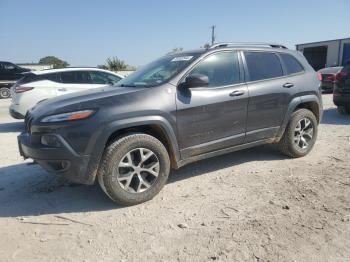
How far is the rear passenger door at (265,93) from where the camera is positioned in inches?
188

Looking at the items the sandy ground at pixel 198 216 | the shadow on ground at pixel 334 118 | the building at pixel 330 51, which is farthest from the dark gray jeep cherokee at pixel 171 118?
the building at pixel 330 51

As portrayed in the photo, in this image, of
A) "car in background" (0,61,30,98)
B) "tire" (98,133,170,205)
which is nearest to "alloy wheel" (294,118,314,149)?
"tire" (98,133,170,205)

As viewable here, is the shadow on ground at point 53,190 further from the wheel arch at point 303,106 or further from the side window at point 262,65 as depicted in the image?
the side window at point 262,65

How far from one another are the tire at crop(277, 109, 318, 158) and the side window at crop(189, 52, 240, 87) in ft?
4.07

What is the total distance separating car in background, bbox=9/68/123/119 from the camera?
881 cm

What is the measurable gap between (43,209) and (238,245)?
2239 millimetres

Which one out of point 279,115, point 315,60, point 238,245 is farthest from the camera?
point 315,60

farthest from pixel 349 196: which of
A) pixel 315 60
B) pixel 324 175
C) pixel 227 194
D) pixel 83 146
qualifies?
pixel 315 60

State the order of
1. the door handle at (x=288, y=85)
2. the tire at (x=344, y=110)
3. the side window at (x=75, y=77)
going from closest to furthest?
1. the door handle at (x=288, y=85)
2. the side window at (x=75, y=77)
3. the tire at (x=344, y=110)

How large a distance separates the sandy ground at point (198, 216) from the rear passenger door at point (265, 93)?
0.60 m

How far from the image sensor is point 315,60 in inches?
1298

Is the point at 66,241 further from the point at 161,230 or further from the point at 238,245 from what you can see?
the point at 238,245

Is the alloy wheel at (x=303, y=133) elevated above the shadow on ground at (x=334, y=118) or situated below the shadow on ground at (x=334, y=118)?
above

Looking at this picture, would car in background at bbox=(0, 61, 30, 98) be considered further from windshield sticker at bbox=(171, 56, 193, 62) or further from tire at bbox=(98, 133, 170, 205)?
tire at bbox=(98, 133, 170, 205)
